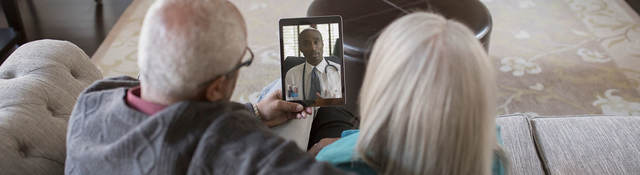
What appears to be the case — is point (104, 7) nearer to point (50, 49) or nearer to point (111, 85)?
point (50, 49)

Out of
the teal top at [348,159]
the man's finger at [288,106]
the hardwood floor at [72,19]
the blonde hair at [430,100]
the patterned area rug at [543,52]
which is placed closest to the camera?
the blonde hair at [430,100]

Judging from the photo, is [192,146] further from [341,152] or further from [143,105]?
[341,152]

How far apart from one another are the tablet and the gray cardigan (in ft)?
1.15

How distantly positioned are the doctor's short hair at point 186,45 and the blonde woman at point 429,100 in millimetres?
202

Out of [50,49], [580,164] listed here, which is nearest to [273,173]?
[50,49]

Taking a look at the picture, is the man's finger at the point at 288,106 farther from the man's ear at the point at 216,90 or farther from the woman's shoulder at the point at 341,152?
the man's ear at the point at 216,90

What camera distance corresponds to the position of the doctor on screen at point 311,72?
1.01m

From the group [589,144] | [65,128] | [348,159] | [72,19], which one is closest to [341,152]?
[348,159]

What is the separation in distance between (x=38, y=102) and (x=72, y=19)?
155cm

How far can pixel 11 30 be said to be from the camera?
76.1 inches

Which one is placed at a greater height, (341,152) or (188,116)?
(188,116)

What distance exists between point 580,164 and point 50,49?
3.55 feet

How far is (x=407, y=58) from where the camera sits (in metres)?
0.59

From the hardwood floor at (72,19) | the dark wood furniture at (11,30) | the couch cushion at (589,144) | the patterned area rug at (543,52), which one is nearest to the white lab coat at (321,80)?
the couch cushion at (589,144)
